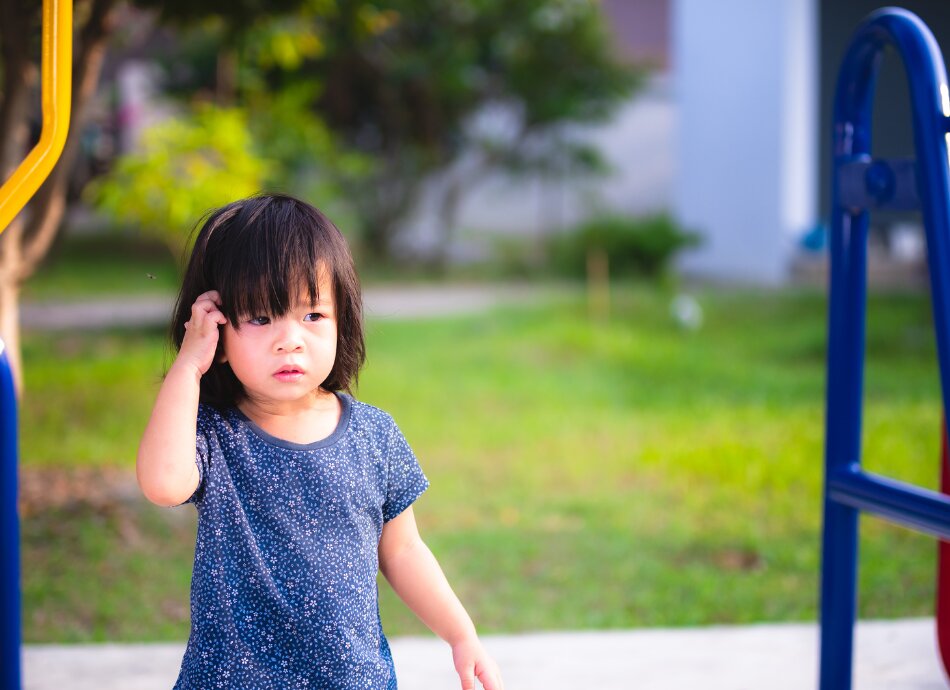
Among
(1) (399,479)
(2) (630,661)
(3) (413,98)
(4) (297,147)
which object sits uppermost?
(3) (413,98)

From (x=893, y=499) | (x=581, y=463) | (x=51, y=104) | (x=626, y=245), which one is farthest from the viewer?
(x=626, y=245)

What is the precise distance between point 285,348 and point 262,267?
0.32ft

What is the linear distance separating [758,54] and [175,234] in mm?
6256

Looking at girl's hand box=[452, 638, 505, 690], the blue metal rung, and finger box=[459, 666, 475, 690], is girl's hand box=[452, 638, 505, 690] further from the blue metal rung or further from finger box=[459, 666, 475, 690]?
the blue metal rung

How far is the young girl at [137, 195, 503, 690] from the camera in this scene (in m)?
1.27

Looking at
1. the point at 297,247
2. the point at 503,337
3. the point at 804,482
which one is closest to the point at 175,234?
the point at 503,337

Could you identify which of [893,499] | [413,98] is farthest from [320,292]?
[413,98]

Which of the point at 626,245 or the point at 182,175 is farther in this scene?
the point at 626,245

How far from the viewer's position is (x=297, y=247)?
129 centimetres

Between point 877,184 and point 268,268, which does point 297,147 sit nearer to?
point 877,184

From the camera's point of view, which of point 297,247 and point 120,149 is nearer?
point 297,247

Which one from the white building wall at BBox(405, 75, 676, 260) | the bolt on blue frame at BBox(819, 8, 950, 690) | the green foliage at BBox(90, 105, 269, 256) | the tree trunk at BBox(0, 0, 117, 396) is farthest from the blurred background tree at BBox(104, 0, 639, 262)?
the bolt on blue frame at BBox(819, 8, 950, 690)

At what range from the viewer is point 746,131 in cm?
1049

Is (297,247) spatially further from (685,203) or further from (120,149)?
(120,149)
